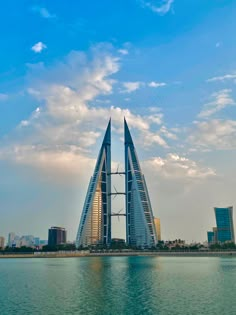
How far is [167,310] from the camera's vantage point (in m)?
31.9

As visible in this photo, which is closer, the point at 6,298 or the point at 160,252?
the point at 6,298

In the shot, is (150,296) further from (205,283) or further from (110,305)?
(205,283)

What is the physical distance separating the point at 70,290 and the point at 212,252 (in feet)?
543

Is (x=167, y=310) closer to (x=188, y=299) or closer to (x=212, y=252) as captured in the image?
(x=188, y=299)

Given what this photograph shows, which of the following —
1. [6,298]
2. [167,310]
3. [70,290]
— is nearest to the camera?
[167,310]

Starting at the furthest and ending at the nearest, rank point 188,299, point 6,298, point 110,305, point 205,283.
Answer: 1. point 205,283
2. point 6,298
3. point 188,299
4. point 110,305

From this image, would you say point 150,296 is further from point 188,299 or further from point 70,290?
point 70,290

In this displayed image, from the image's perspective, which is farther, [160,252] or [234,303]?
[160,252]

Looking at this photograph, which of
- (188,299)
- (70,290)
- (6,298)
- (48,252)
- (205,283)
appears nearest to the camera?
(188,299)

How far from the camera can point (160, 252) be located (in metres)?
199

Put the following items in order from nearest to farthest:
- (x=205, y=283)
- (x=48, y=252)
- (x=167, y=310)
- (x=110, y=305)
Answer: (x=167, y=310)
(x=110, y=305)
(x=205, y=283)
(x=48, y=252)

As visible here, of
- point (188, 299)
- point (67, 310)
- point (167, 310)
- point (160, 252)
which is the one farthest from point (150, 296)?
point (160, 252)

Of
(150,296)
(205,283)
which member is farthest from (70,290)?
(205,283)

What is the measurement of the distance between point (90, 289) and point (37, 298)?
7.96m
